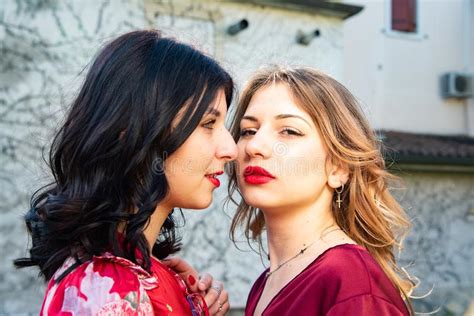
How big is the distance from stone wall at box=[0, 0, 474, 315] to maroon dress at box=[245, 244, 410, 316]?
3223mm

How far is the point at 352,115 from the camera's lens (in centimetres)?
264

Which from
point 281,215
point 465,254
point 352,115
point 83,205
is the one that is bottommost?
point 465,254

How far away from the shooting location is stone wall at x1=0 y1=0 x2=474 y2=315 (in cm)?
677

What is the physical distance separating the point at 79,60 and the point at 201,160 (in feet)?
17.1

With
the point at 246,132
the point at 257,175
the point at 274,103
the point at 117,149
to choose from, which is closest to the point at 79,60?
the point at 246,132

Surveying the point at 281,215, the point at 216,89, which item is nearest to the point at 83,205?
the point at 216,89

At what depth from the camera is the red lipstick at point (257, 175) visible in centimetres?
247

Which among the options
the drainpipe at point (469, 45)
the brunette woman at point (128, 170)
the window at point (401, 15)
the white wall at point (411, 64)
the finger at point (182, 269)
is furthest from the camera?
the drainpipe at point (469, 45)

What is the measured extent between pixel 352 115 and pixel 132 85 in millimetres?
929

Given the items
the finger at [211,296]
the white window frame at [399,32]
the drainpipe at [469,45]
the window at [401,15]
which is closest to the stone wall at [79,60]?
the finger at [211,296]

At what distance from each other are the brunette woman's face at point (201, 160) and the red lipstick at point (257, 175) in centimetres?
9

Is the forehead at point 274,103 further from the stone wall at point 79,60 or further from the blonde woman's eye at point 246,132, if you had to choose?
the stone wall at point 79,60

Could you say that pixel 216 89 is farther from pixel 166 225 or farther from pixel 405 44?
pixel 405 44

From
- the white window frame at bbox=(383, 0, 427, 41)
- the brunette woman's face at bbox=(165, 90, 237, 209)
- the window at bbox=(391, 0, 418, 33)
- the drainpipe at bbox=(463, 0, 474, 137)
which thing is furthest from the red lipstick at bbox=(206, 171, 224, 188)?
the drainpipe at bbox=(463, 0, 474, 137)
